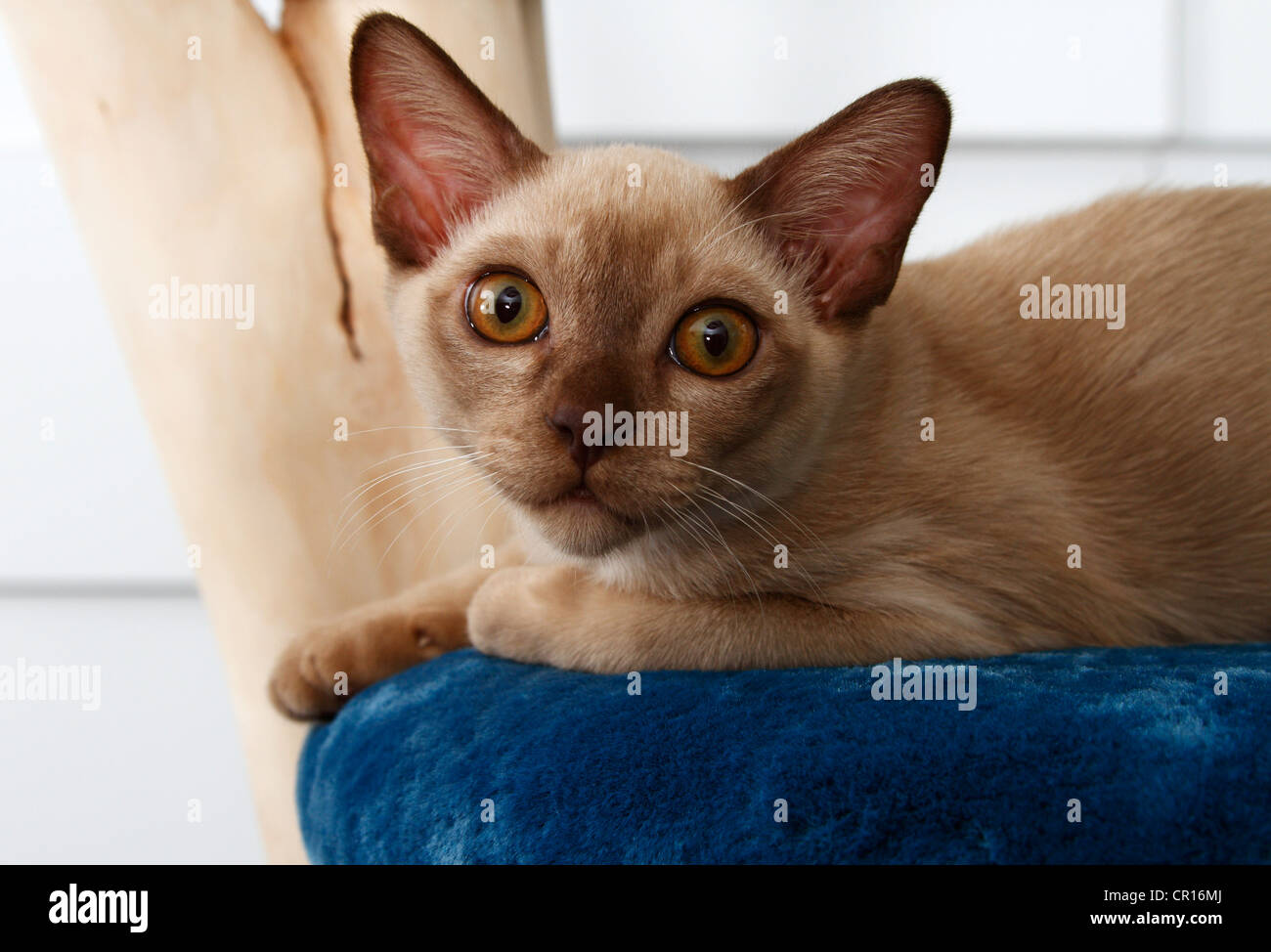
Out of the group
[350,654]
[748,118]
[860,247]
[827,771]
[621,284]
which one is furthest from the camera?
[748,118]

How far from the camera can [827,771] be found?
78cm

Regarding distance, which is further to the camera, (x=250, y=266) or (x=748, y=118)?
(x=748, y=118)

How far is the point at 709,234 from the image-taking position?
948 mm

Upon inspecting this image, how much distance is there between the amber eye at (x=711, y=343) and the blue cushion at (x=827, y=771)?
0.28 metres

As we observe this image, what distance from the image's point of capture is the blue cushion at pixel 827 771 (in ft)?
2.41

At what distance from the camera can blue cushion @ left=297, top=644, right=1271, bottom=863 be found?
0.73 meters

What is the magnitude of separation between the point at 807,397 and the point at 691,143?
3.72 feet

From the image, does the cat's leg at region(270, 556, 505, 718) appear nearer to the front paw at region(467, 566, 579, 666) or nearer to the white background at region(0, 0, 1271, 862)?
the front paw at region(467, 566, 579, 666)

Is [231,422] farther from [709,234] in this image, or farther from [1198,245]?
[1198,245]

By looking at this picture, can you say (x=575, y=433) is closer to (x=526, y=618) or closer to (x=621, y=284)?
(x=621, y=284)
